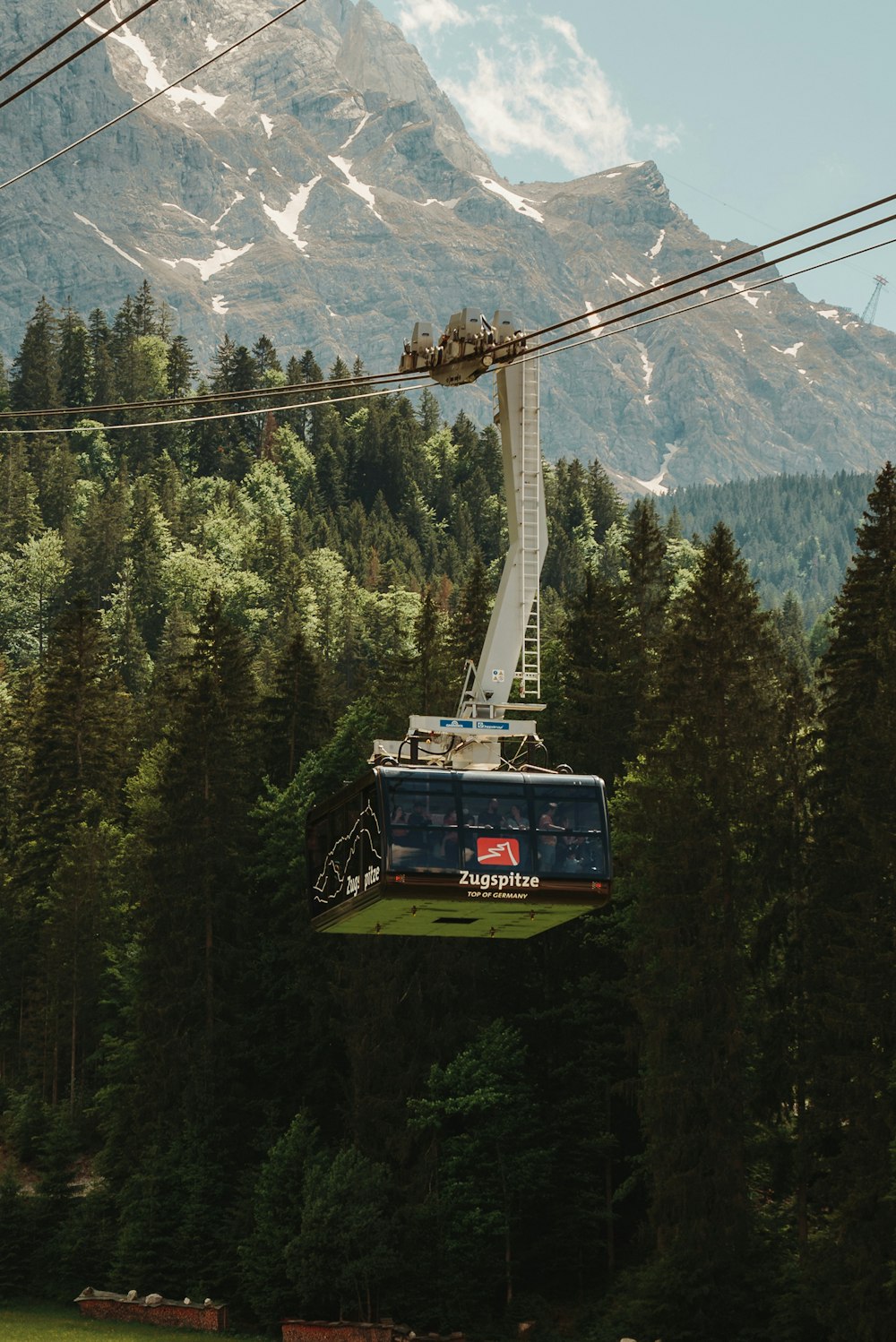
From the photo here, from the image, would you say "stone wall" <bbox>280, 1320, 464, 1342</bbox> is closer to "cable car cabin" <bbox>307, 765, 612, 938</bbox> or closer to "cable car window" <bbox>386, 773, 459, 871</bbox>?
"cable car cabin" <bbox>307, 765, 612, 938</bbox>

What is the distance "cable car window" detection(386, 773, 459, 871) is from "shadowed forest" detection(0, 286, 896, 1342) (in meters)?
13.2

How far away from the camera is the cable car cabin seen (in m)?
31.9

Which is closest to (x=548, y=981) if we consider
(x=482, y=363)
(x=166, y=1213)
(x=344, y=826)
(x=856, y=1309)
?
(x=166, y=1213)

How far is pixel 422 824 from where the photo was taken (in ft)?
105

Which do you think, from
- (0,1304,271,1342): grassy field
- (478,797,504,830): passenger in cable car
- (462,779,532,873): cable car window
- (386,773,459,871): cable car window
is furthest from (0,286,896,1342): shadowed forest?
(478,797,504,830): passenger in cable car

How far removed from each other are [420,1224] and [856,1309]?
17.1 meters

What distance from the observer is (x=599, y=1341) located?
54688 millimetres

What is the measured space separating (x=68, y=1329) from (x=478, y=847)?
33550mm

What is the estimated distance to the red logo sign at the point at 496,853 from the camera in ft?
105

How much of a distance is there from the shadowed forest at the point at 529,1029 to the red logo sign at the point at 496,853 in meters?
14.4

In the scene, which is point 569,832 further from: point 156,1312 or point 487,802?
point 156,1312

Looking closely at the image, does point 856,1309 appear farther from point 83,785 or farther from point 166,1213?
point 83,785

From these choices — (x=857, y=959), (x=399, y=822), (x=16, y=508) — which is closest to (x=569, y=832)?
(x=399, y=822)

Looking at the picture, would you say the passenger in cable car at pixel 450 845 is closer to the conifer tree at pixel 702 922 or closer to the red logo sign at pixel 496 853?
the red logo sign at pixel 496 853
